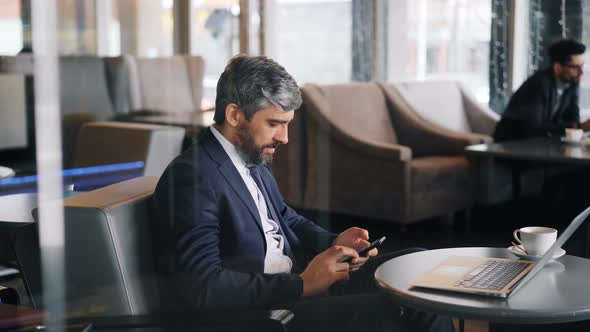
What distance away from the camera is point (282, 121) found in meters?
1.63

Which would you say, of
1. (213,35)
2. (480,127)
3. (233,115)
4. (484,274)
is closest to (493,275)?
(484,274)

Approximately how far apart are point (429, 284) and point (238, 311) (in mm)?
340

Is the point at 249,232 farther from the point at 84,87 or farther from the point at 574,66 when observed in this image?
the point at 574,66

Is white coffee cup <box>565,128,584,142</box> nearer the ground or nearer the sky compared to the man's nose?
nearer the ground

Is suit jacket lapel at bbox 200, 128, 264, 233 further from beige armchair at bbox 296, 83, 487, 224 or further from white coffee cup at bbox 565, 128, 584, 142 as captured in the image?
white coffee cup at bbox 565, 128, 584, 142

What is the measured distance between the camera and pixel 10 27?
1.47 m

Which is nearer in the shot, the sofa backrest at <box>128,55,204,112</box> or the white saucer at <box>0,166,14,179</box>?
the white saucer at <box>0,166,14,179</box>

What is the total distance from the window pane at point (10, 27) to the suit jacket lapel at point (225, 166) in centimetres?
41

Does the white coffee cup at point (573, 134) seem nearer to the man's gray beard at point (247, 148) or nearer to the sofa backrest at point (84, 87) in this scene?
the man's gray beard at point (247, 148)

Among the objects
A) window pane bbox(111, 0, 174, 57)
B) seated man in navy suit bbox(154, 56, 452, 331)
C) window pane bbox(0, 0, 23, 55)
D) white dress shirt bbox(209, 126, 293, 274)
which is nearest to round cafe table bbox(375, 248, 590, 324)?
seated man in navy suit bbox(154, 56, 452, 331)

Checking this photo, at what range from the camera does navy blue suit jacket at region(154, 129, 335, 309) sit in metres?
1.49

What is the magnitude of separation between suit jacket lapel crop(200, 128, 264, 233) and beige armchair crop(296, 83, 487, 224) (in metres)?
0.70

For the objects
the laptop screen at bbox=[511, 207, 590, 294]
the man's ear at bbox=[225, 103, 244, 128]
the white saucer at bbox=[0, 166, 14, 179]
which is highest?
the man's ear at bbox=[225, 103, 244, 128]

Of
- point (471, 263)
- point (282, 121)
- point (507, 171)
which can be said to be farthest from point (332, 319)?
point (507, 171)
